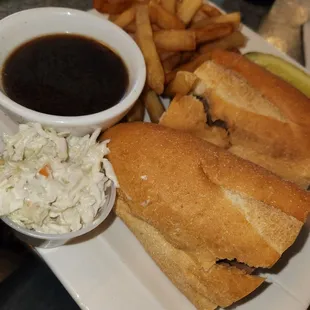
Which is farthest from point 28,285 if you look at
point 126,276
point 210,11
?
point 210,11

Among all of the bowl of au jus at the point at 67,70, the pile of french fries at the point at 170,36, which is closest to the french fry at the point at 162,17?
the pile of french fries at the point at 170,36

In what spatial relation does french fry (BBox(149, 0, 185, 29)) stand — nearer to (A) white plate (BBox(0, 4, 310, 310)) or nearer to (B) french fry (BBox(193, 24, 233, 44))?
(B) french fry (BBox(193, 24, 233, 44))

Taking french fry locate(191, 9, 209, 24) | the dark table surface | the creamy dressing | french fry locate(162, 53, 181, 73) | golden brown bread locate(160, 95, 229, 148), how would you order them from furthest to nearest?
french fry locate(191, 9, 209, 24), french fry locate(162, 53, 181, 73), the dark table surface, golden brown bread locate(160, 95, 229, 148), the creamy dressing

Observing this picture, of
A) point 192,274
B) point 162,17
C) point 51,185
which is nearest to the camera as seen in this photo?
point 51,185

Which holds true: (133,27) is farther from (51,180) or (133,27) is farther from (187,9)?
(51,180)

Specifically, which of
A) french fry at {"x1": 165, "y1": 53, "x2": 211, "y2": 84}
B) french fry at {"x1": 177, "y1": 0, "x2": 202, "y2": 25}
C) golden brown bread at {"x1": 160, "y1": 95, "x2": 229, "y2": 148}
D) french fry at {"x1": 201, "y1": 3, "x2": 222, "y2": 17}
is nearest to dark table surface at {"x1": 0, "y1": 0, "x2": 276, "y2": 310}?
golden brown bread at {"x1": 160, "y1": 95, "x2": 229, "y2": 148}

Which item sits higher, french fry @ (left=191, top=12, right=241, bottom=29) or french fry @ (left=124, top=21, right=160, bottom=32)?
french fry @ (left=191, top=12, right=241, bottom=29)

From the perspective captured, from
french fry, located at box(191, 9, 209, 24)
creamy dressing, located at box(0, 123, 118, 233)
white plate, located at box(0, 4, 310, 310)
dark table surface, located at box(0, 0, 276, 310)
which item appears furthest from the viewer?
french fry, located at box(191, 9, 209, 24)
